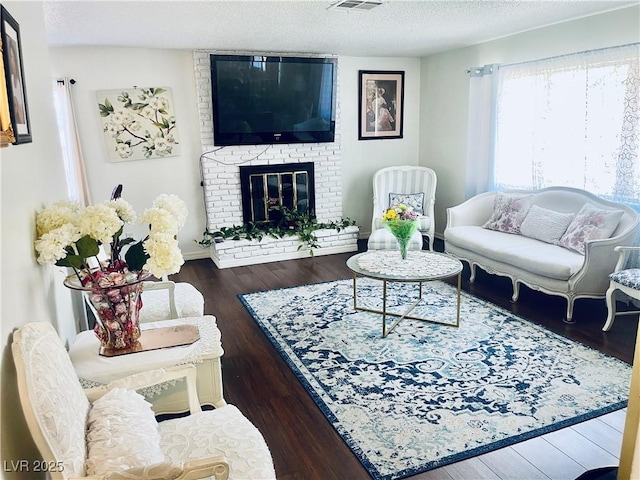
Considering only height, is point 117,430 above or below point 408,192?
below

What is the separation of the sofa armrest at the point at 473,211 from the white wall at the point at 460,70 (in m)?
0.71

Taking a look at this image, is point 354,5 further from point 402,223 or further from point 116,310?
point 116,310

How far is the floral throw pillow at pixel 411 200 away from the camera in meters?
5.84

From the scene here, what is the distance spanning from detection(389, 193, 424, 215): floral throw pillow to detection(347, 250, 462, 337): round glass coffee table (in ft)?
6.36

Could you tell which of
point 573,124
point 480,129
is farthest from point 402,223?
point 480,129

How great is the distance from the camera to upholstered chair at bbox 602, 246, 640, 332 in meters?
3.26

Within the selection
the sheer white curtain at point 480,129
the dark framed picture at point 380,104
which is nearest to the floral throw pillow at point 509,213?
the sheer white curtain at point 480,129

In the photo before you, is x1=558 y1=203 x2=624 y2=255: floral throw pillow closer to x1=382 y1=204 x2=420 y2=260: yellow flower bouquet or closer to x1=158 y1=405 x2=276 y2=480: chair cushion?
x1=382 y1=204 x2=420 y2=260: yellow flower bouquet

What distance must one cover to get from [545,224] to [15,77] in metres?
4.16

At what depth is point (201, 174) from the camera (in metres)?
5.58

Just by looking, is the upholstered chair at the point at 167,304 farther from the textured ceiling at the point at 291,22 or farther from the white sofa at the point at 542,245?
the white sofa at the point at 542,245

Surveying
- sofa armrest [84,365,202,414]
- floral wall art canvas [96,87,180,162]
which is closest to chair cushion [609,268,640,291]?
sofa armrest [84,365,202,414]

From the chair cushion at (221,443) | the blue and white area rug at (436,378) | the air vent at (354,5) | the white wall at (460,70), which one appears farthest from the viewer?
the white wall at (460,70)

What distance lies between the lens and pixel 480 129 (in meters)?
5.37
